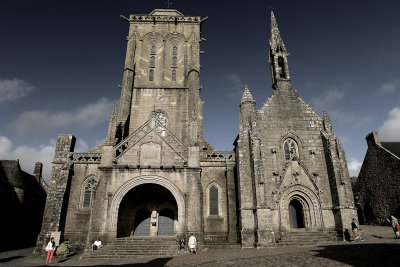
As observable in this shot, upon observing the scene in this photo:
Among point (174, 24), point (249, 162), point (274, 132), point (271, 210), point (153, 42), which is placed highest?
point (174, 24)

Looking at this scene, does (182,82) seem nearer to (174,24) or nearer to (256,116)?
(174,24)

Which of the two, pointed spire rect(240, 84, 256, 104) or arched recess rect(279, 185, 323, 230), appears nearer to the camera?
arched recess rect(279, 185, 323, 230)

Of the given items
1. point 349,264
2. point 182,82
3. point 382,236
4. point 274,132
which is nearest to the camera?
point 349,264

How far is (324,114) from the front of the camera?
2028 centimetres

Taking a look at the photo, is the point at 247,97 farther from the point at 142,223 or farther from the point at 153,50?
the point at 153,50

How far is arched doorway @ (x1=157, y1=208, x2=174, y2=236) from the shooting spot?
65.1 ft

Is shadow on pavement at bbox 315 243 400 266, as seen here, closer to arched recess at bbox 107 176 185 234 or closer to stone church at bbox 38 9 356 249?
stone church at bbox 38 9 356 249

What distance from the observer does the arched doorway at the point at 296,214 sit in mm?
18500

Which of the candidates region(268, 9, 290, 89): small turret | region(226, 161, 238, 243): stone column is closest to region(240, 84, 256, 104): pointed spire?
region(268, 9, 290, 89): small turret

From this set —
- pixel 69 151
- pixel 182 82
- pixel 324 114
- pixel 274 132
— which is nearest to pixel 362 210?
pixel 324 114

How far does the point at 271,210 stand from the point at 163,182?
26.1 feet

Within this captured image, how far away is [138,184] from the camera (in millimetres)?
17469

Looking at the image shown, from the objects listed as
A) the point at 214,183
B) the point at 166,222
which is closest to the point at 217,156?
the point at 214,183

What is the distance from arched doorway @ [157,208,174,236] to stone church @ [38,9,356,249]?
0.25ft
